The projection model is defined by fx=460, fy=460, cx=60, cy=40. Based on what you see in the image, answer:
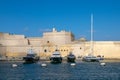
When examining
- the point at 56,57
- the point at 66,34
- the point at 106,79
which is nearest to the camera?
the point at 106,79

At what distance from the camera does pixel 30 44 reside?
110m

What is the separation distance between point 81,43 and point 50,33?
31.1ft

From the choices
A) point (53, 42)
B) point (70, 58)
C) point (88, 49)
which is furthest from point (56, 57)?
point (53, 42)

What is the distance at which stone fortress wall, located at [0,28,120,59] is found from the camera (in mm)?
101438

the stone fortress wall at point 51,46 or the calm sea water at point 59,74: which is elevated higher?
the stone fortress wall at point 51,46

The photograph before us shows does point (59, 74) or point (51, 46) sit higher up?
point (51, 46)

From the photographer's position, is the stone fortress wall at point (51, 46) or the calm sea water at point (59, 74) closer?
the calm sea water at point (59, 74)

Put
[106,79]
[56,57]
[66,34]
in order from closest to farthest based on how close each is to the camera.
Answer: [106,79] → [56,57] → [66,34]

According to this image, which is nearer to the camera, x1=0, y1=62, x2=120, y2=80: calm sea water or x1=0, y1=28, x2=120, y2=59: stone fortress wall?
x1=0, y1=62, x2=120, y2=80: calm sea water

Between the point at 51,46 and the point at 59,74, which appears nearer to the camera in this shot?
the point at 59,74

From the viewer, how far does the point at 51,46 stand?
105 m

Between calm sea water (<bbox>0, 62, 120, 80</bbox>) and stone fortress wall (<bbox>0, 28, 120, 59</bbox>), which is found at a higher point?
stone fortress wall (<bbox>0, 28, 120, 59</bbox>)

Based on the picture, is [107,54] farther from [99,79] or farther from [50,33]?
[99,79]

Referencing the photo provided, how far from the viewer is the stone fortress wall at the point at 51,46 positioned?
101438mm
